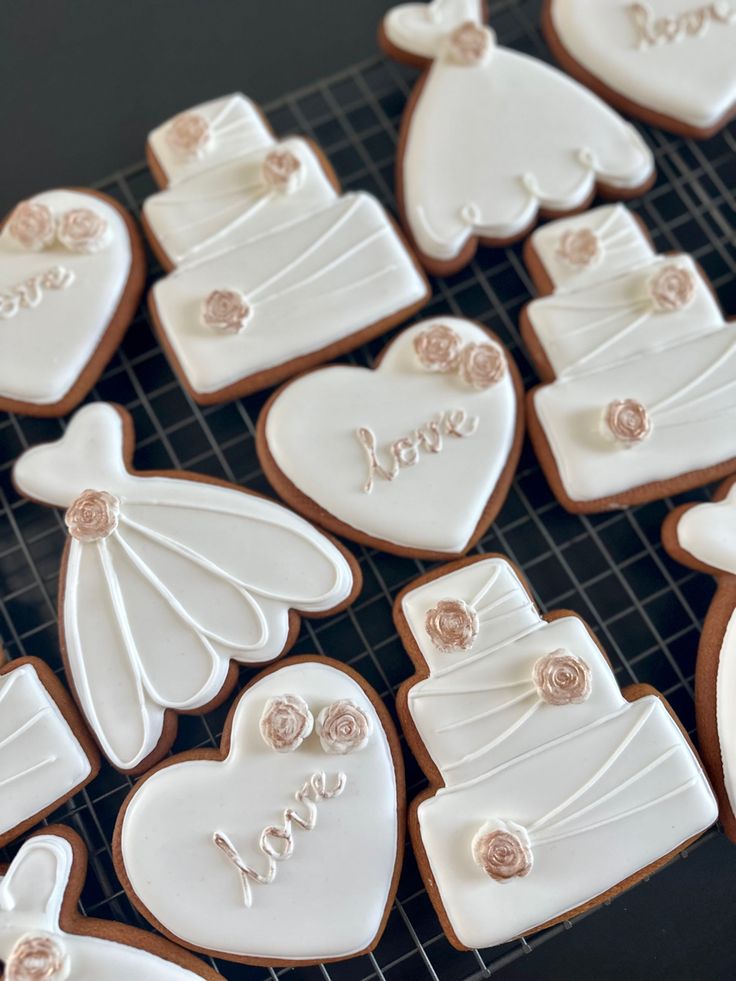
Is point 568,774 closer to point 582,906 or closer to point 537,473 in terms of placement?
point 582,906

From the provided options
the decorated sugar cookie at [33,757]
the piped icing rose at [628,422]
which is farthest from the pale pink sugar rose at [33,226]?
the piped icing rose at [628,422]

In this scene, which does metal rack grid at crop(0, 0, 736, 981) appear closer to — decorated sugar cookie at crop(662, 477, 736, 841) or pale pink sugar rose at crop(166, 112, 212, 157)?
decorated sugar cookie at crop(662, 477, 736, 841)

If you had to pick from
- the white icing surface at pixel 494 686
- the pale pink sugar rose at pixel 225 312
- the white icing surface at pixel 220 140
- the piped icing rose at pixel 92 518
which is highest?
the white icing surface at pixel 220 140

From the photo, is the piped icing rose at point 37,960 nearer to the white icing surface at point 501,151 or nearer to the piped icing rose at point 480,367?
the piped icing rose at point 480,367

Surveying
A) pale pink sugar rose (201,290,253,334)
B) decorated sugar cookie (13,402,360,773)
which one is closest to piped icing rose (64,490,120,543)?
decorated sugar cookie (13,402,360,773)

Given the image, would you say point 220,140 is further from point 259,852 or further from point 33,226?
point 259,852

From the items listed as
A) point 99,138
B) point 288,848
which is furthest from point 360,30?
point 288,848

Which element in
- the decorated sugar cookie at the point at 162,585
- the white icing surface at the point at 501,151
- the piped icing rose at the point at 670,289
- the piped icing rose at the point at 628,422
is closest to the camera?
the decorated sugar cookie at the point at 162,585
